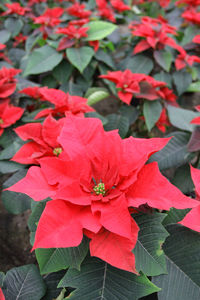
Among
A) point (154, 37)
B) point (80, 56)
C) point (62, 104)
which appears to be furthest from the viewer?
point (154, 37)

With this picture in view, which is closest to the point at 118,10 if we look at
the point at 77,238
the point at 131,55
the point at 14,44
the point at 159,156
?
the point at 131,55

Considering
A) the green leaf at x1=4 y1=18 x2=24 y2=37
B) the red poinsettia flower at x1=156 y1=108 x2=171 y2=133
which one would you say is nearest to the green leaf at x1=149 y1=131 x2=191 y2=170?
the red poinsettia flower at x1=156 y1=108 x2=171 y2=133

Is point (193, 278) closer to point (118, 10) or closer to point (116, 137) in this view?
point (116, 137)

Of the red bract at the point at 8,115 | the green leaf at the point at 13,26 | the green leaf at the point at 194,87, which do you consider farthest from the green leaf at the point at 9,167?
the green leaf at the point at 13,26

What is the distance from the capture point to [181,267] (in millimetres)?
614

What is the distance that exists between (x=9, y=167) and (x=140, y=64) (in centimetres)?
92

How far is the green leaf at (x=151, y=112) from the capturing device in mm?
1198

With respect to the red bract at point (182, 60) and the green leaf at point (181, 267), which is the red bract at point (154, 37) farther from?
the green leaf at point (181, 267)

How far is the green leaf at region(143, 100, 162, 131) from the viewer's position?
120 cm

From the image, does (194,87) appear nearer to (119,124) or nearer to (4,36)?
(119,124)

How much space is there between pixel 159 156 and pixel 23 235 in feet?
2.11

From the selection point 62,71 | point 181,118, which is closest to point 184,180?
point 181,118

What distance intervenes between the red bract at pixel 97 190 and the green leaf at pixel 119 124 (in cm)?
55

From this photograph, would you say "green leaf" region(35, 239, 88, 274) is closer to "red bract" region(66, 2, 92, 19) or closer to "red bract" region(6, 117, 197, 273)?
"red bract" region(6, 117, 197, 273)
